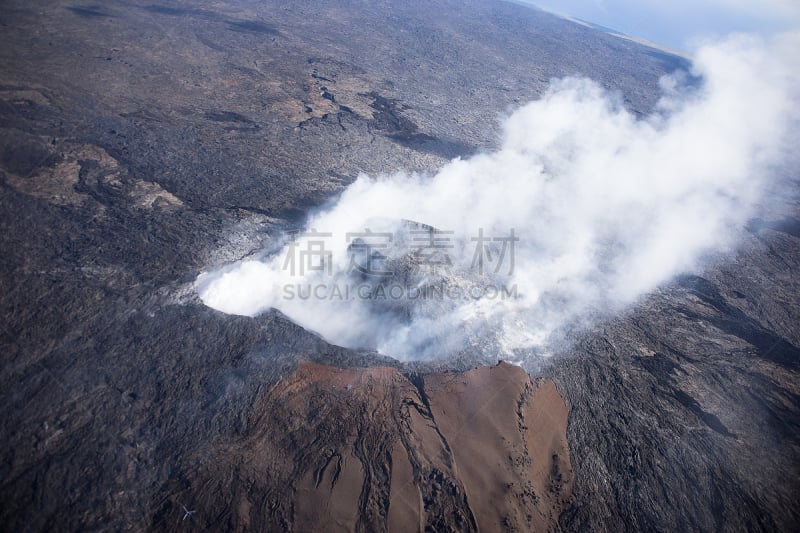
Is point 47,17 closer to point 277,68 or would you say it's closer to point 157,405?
point 277,68

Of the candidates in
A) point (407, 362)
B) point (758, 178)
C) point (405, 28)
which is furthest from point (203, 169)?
point (405, 28)

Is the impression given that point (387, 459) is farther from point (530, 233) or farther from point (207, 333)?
point (530, 233)

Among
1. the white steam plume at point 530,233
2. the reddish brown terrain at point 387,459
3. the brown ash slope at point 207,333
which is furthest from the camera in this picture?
the white steam plume at point 530,233

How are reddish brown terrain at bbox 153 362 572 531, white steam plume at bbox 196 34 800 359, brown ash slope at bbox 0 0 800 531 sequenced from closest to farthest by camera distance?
1. reddish brown terrain at bbox 153 362 572 531
2. brown ash slope at bbox 0 0 800 531
3. white steam plume at bbox 196 34 800 359

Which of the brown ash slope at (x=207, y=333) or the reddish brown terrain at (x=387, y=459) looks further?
the brown ash slope at (x=207, y=333)

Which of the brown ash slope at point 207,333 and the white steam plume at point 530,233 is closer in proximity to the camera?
the brown ash slope at point 207,333

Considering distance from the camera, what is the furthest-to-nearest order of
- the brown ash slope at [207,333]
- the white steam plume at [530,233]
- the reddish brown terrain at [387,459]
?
the white steam plume at [530,233] < the brown ash slope at [207,333] < the reddish brown terrain at [387,459]

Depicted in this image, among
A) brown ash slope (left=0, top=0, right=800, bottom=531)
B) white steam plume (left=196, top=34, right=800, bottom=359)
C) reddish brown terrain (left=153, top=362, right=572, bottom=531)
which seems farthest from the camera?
white steam plume (left=196, top=34, right=800, bottom=359)
